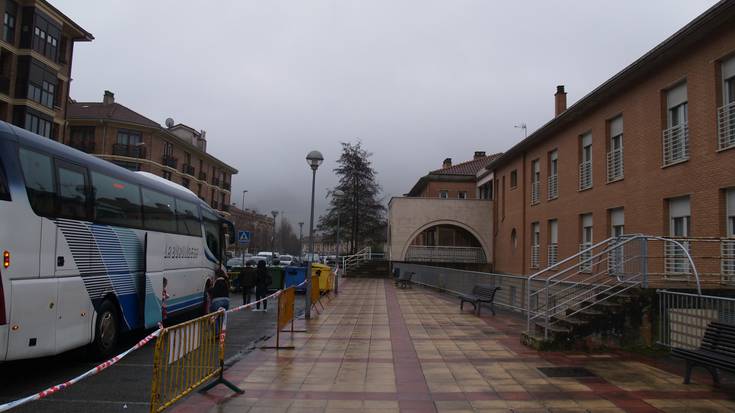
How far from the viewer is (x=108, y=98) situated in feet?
195

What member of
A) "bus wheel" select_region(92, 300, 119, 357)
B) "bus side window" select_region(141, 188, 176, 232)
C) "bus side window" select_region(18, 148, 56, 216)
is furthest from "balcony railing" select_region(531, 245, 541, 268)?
"bus side window" select_region(18, 148, 56, 216)

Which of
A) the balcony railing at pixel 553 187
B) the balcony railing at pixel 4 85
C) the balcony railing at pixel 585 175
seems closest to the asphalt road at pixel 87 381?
the balcony railing at pixel 585 175

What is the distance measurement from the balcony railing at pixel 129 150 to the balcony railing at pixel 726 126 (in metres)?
52.5

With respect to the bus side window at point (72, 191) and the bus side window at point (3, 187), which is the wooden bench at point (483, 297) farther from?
the bus side window at point (3, 187)

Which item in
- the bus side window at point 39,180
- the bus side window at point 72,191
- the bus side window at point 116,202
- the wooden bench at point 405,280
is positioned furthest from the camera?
the wooden bench at point 405,280

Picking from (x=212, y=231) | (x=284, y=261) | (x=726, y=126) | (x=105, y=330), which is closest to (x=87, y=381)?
(x=105, y=330)

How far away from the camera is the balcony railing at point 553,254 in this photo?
969 inches

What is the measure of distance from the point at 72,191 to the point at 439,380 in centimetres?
626

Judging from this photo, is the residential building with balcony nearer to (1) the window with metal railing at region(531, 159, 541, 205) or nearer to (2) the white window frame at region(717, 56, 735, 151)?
(1) the window with metal railing at region(531, 159, 541, 205)

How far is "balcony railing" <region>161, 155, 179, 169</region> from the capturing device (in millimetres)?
59287

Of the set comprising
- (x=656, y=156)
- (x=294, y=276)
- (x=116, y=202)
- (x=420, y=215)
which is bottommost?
(x=294, y=276)

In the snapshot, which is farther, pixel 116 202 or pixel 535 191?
pixel 535 191

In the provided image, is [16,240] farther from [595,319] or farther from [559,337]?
[595,319]

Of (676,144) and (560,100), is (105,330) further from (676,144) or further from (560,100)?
(560,100)
